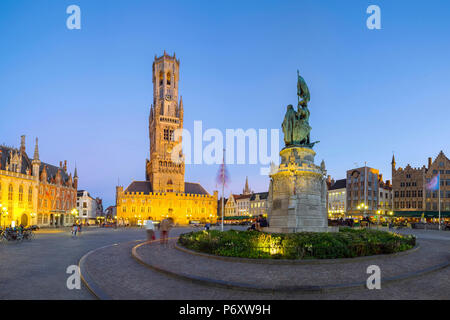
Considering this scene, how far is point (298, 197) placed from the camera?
20.9 metres

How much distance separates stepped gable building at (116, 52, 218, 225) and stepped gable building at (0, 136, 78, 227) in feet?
53.1

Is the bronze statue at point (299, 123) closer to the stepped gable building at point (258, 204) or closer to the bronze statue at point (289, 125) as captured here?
the bronze statue at point (289, 125)

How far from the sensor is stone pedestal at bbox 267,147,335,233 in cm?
2062

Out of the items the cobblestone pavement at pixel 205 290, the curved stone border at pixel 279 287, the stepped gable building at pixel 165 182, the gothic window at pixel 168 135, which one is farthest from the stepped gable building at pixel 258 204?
the curved stone border at pixel 279 287

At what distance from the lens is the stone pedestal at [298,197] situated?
2062 centimetres

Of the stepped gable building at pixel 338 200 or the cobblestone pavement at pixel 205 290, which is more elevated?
the cobblestone pavement at pixel 205 290

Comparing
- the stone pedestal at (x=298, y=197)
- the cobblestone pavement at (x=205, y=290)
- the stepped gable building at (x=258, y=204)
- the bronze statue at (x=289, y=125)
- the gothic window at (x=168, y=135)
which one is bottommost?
the stepped gable building at (x=258, y=204)

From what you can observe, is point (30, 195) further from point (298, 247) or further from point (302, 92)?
point (298, 247)

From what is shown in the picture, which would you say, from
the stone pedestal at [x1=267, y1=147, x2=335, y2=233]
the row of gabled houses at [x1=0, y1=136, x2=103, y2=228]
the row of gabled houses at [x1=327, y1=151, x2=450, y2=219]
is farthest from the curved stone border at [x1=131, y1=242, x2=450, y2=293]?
the row of gabled houses at [x1=327, y1=151, x2=450, y2=219]

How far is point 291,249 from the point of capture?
12938 millimetres

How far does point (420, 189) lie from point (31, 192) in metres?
91.7

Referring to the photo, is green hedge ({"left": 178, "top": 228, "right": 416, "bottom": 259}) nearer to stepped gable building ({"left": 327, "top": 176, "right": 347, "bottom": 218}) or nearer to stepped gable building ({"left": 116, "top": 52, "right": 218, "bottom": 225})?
stepped gable building ({"left": 116, "top": 52, "right": 218, "bottom": 225})

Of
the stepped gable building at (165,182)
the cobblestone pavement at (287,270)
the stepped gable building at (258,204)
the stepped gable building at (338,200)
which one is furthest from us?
the stepped gable building at (258,204)
